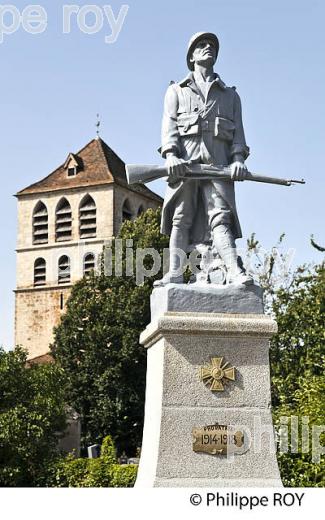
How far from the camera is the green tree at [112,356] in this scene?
37.9m

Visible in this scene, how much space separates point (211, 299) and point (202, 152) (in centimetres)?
163

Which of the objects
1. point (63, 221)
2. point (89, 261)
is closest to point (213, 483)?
point (89, 261)

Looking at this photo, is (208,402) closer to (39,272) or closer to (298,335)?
(298,335)

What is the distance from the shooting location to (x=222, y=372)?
9.47 meters

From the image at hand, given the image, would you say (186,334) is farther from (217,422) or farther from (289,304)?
(289,304)

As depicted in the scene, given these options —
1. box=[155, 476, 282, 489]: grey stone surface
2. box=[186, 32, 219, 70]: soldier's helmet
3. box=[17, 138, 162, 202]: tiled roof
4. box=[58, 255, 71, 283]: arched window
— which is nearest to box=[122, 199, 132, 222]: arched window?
box=[17, 138, 162, 202]: tiled roof

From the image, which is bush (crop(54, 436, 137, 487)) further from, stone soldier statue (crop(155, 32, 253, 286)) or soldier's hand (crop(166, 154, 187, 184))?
soldier's hand (crop(166, 154, 187, 184))

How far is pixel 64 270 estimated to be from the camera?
6481cm

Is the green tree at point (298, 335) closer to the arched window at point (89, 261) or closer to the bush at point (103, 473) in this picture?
the bush at point (103, 473)

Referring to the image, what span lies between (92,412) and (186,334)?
96.5ft

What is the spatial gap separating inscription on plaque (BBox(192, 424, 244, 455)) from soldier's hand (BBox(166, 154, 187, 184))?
102 inches

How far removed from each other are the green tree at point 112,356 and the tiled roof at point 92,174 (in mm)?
22872

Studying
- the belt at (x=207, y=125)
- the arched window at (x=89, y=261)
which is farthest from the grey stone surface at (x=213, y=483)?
the arched window at (x=89, y=261)
